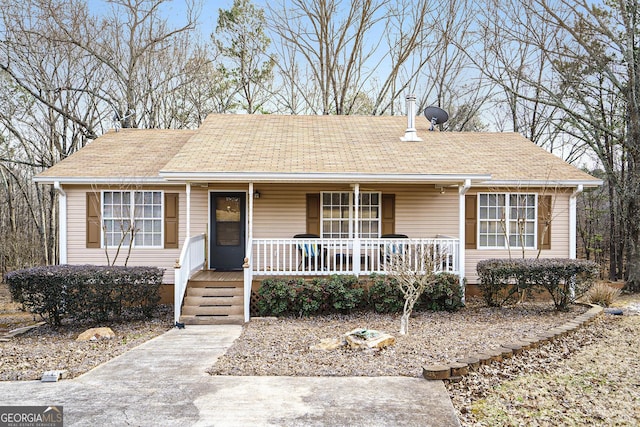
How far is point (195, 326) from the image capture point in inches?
349

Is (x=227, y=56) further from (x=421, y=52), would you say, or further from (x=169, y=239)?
(x=169, y=239)

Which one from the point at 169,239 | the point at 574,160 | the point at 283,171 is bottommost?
the point at 169,239

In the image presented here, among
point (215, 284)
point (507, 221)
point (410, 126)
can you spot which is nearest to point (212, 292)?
point (215, 284)

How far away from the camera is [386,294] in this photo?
9609 mm

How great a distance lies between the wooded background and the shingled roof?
4222 mm

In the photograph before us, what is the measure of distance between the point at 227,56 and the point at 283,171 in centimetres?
1334

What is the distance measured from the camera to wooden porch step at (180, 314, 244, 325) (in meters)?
8.95

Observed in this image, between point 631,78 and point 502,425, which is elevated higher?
point 631,78

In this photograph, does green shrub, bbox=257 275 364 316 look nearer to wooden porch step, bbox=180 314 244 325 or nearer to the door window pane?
wooden porch step, bbox=180 314 244 325

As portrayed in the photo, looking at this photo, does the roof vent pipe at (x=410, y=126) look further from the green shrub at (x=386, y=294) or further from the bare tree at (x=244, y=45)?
the bare tree at (x=244, y=45)

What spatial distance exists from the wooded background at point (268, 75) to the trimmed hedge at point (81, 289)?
32.6 feet

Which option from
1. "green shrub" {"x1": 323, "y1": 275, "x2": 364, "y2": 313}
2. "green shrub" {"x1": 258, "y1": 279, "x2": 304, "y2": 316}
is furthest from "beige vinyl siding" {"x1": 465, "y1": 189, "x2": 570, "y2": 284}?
"green shrub" {"x1": 258, "y1": 279, "x2": 304, "y2": 316}

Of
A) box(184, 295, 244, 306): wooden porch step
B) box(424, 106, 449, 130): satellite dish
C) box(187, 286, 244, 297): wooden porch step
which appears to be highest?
box(424, 106, 449, 130): satellite dish

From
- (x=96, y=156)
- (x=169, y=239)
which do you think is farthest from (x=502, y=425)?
(x=96, y=156)
